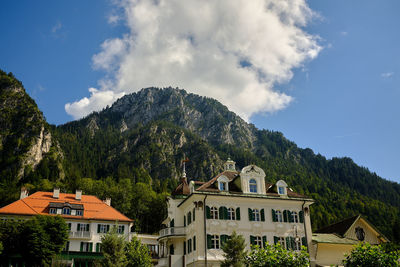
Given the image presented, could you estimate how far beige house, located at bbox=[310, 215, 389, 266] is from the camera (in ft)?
140

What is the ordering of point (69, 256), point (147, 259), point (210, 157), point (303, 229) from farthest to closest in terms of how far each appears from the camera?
point (210, 157)
point (69, 256)
point (303, 229)
point (147, 259)

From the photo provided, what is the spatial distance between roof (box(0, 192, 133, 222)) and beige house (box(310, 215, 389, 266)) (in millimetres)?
28878

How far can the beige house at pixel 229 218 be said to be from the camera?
130 feet

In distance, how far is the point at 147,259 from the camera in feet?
122

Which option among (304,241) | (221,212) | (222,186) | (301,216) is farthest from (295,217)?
(222,186)

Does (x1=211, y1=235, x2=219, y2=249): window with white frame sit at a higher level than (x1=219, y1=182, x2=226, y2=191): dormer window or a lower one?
lower

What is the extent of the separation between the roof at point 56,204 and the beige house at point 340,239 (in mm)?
28878

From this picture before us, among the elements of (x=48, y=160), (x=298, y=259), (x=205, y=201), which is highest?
(x=48, y=160)

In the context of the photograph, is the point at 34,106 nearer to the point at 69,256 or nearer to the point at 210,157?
the point at 210,157

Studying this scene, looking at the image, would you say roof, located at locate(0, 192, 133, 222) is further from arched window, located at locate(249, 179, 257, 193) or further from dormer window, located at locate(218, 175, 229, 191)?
arched window, located at locate(249, 179, 257, 193)

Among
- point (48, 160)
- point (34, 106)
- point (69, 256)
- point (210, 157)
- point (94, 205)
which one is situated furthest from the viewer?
point (210, 157)

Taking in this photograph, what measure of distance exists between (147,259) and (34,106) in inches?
4943

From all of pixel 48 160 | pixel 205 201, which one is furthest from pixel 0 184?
pixel 205 201

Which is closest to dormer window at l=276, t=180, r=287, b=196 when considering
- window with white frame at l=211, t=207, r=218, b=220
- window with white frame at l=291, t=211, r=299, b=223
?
window with white frame at l=291, t=211, r=299, b=223
